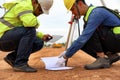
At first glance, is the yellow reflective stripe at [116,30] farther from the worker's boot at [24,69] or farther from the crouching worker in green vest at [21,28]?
the worker's boot at [24,69]

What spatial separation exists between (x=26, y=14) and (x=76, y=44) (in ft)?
1.88

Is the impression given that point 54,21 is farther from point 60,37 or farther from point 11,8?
point 11,8

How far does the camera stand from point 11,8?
12.7 feet

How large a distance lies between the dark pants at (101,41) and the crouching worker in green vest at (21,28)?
0.57 metres

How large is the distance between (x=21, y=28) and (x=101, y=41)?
2.80 ft

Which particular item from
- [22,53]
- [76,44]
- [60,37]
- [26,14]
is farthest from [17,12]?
[60,37]

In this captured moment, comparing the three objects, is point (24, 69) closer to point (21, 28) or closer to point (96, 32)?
point (21, 28)

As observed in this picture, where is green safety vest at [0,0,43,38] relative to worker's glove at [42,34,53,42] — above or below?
above

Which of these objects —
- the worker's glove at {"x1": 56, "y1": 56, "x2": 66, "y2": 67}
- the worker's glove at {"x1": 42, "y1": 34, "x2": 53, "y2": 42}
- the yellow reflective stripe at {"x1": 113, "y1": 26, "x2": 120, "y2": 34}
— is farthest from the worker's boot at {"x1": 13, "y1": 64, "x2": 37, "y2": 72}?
the yellow reflective stripe at {"x1": 113, "y1": 26, "x2": 120, "y2": 34}

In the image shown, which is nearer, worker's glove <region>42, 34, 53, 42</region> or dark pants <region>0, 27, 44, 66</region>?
dark pants <region>0, 27, 44, 66</region>

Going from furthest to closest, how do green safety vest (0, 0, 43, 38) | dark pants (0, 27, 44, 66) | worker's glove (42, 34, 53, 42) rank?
worker's glove (42, 34, 53, 42), dark pants (0, 27, 44, 66), green safety vest (0, 0, 43, 38)

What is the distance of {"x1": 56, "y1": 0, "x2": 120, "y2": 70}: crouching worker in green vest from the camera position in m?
3.72

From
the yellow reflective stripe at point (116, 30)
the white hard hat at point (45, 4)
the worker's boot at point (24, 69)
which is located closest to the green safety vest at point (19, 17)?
the white hard hat at point (45, 4)

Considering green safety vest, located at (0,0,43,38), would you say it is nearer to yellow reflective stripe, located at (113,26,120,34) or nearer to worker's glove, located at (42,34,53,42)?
worker's glove, located at (42,34,53,42)
